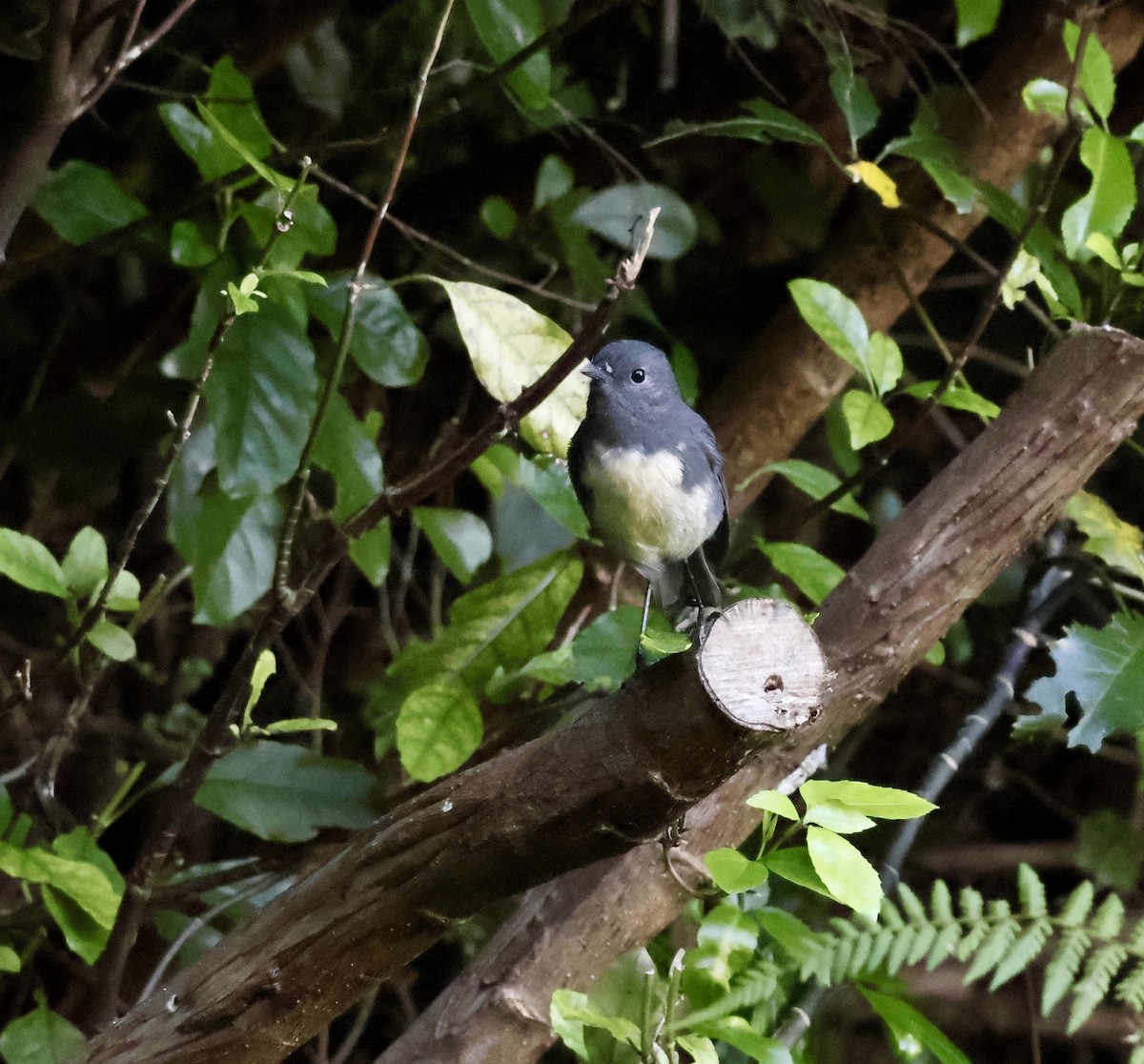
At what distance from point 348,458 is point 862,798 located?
2.76ft

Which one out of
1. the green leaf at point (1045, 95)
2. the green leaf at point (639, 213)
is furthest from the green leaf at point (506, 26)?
the green leaf at point (1045, 95)

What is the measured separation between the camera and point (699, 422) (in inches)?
65.4

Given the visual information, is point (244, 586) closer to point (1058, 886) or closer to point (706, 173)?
point (706, 173)

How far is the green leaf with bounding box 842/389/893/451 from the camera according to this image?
154 centimetres

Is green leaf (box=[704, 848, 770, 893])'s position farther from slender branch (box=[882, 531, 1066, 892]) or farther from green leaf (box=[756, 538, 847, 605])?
slender branch (box=[882, 531, 1066, 892])

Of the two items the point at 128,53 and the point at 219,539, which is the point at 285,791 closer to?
the point at 219,539

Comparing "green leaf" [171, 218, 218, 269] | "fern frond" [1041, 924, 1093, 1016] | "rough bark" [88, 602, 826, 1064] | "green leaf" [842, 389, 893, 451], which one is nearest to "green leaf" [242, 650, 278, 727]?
"rough bark" [88, 602, 826, 1064]

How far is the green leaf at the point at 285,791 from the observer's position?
164 centimetres

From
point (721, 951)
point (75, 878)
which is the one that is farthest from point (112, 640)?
point (721, 951)

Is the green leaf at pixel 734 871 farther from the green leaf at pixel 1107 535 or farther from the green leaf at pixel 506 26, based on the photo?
the green leaf at pixel 506 26

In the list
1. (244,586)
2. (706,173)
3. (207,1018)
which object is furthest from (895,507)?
(207,1018)

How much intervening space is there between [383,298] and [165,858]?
771mm

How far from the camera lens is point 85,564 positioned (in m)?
1.50

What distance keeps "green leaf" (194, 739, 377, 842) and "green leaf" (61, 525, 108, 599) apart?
0.29 m
